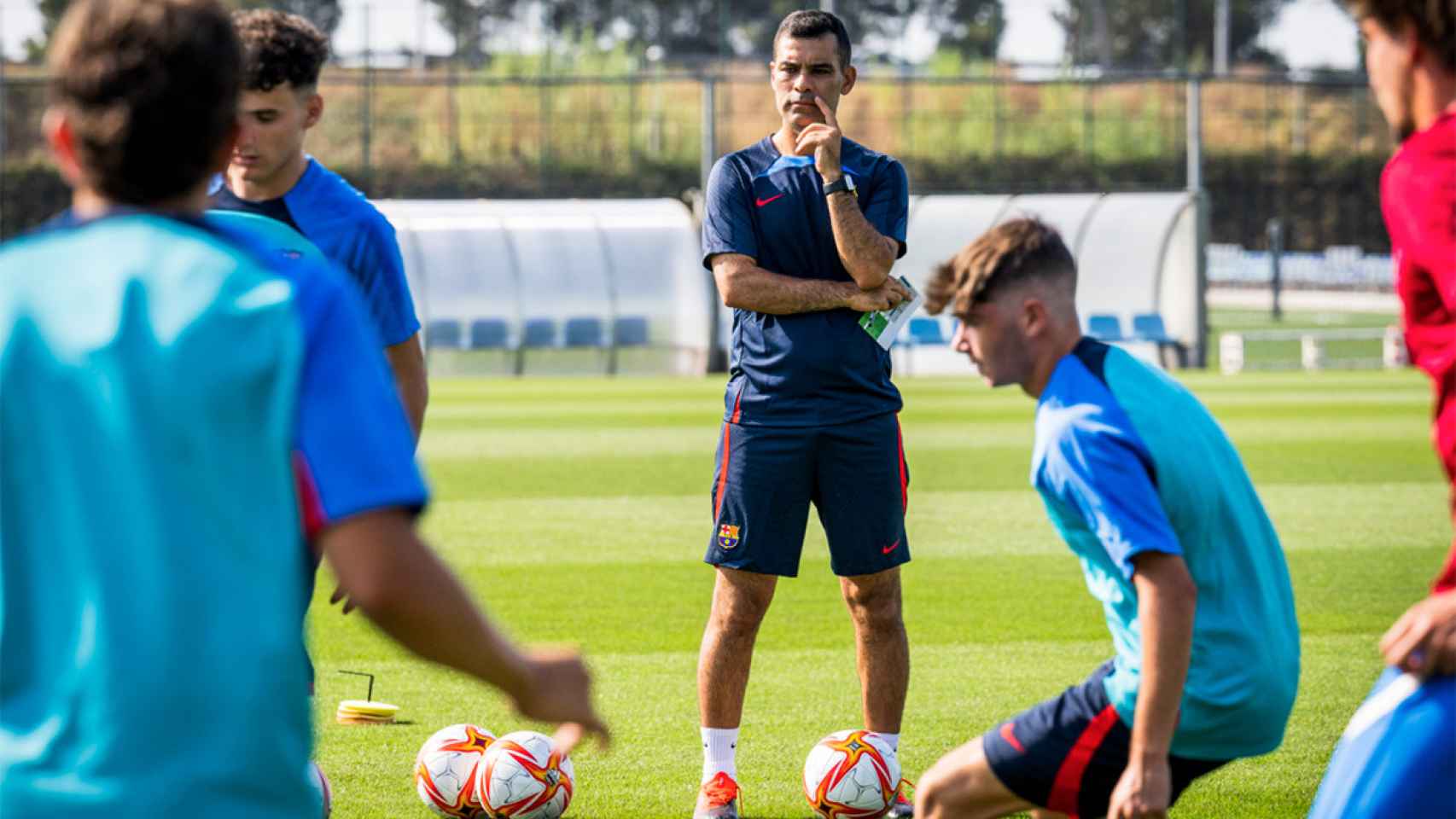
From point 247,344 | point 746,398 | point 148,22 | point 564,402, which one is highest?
point 148,22

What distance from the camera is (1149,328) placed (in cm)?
3344

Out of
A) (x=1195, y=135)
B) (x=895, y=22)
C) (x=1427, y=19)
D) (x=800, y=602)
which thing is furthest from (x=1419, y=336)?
(x=895, y=22)

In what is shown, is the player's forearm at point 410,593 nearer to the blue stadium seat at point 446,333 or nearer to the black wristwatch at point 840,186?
the black wristwatch at point 840,186

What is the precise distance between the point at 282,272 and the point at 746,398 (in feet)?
12.6

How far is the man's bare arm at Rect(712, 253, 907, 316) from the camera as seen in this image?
5902 mm

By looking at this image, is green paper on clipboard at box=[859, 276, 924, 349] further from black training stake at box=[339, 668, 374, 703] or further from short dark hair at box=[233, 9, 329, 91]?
black training stake at box=[339, 668, 374, 703]

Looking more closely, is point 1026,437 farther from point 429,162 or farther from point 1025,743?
point 429,162

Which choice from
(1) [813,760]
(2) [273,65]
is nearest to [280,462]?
(2) [273,65]

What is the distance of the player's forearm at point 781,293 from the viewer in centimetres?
590

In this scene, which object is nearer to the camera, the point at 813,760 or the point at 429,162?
the point at 813,760

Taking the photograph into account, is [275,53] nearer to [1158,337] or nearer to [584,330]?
[584,330]

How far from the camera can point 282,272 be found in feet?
7.27

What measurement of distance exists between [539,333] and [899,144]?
2499 centimetres

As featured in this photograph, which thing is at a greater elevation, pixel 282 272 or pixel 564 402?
pixel 282 272
